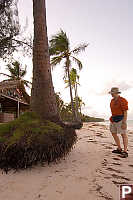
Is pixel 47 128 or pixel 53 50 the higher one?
pixel 53 50

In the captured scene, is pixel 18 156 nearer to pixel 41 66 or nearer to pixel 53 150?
pixel 53 150

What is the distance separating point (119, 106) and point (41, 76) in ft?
7.21

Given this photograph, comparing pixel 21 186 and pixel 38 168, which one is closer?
pixel 21 186

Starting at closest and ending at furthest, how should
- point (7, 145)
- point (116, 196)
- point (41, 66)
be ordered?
1. point (116, 196)
2. point (7, 145)
3. point (41, 66)

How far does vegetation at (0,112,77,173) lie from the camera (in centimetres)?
173

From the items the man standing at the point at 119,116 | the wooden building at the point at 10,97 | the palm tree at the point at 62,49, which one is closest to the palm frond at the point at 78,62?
the palm tree at the point at 62,49

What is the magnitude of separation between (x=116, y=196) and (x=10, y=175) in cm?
143

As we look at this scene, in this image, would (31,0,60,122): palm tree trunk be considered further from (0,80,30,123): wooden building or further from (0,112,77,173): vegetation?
(0,80,30,123): wooden building

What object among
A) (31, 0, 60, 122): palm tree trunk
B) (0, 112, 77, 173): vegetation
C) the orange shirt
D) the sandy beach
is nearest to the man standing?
the orange shirt

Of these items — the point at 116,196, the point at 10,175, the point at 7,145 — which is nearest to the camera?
the point at 116,196

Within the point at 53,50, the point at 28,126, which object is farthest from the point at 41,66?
the point at 53,50

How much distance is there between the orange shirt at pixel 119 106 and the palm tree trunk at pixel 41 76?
142cm

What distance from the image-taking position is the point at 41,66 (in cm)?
332

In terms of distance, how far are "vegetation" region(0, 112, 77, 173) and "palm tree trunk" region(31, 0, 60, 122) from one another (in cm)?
68
